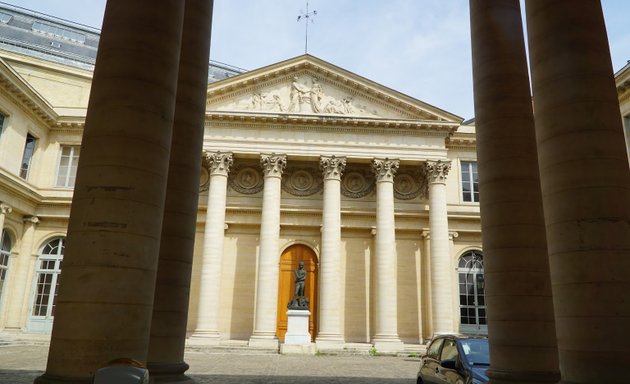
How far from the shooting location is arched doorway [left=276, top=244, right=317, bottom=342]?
28234 millimetres

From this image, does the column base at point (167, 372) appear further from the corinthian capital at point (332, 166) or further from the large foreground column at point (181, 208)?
the corinthian capital at point (332, 166)

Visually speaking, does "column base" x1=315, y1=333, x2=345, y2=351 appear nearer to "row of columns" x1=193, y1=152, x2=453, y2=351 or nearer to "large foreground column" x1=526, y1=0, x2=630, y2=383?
"row of columns" x1=193, y1=152, x2=453, y2=351

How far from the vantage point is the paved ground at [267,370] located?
1312 centimetres

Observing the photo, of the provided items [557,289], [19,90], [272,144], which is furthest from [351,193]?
[557,289]

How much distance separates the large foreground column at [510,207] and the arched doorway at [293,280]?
22.0m

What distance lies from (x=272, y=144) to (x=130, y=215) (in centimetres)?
2357

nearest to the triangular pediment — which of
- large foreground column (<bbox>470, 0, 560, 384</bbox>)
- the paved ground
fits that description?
the paved ground

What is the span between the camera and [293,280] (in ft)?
95.6

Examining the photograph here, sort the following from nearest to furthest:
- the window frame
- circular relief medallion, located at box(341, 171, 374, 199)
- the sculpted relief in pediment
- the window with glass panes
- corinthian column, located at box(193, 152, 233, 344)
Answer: corinthian column, located at box(193, 152, 233, 344) → the window with glass panes → the sculpted relief in pediment → circular relief medallion, located at box(341, 171, 374, 199) → the window frame

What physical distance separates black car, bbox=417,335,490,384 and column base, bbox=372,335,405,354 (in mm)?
15321

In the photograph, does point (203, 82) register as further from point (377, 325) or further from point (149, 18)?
point (377, 325)

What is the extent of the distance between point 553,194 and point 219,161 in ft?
77.5

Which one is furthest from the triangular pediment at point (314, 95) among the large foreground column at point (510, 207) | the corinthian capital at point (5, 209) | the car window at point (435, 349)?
the large foreground column at point (510, 207)

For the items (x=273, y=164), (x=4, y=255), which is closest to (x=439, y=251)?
(x=273, y=164)
